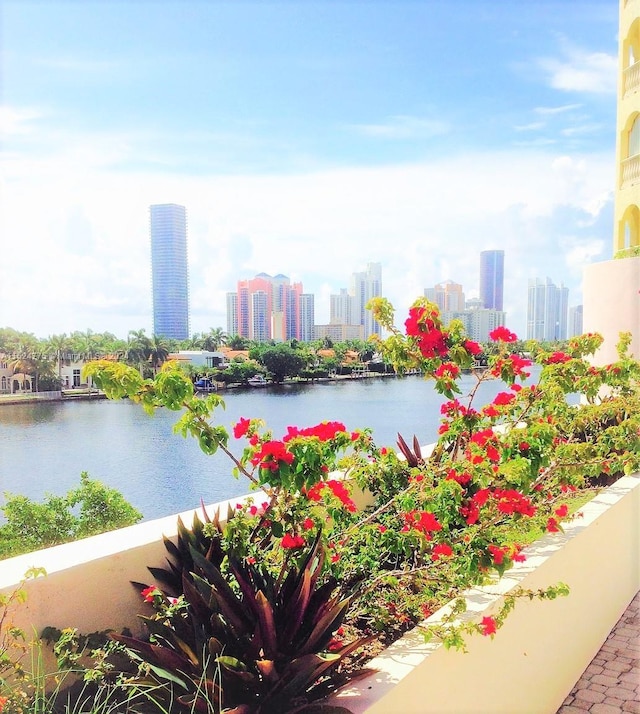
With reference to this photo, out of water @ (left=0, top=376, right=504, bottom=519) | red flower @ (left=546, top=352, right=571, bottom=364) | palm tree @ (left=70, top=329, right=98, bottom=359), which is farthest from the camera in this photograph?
palm tree @ (left=70, top=329, right=98, bottom=359)

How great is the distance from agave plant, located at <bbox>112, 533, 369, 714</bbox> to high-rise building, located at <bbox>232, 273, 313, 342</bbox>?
48.7 meters

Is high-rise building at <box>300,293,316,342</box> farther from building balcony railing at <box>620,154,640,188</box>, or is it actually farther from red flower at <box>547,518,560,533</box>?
red flower at <box>547,518,560,533</box>

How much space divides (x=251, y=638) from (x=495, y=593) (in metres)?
0.97

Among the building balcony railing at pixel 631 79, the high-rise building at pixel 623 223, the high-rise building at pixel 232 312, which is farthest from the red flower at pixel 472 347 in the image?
the high-rise building at pixel 232 312

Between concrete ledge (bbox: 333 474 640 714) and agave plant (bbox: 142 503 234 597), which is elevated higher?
agave plant (bbox: 142 503 234 597)

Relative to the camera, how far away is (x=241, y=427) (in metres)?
2.33

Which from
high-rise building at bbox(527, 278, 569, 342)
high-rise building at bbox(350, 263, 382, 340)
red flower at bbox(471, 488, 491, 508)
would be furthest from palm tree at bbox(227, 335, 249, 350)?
red flower at bbox(471, 488, 491, 508)

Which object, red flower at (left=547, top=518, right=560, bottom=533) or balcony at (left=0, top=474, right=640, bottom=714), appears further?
red flower at (left=547, top=518, right=560, bottom=533)

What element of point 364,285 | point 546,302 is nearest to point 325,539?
point 546,302

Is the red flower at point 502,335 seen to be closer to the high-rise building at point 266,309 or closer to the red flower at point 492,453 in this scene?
the red flower at point 492,453

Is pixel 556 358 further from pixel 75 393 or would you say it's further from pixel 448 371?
pixel 75 393

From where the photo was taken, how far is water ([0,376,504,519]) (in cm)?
3139

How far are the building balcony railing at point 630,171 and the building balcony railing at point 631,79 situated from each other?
1.18 meters

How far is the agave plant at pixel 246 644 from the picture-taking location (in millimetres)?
1756
